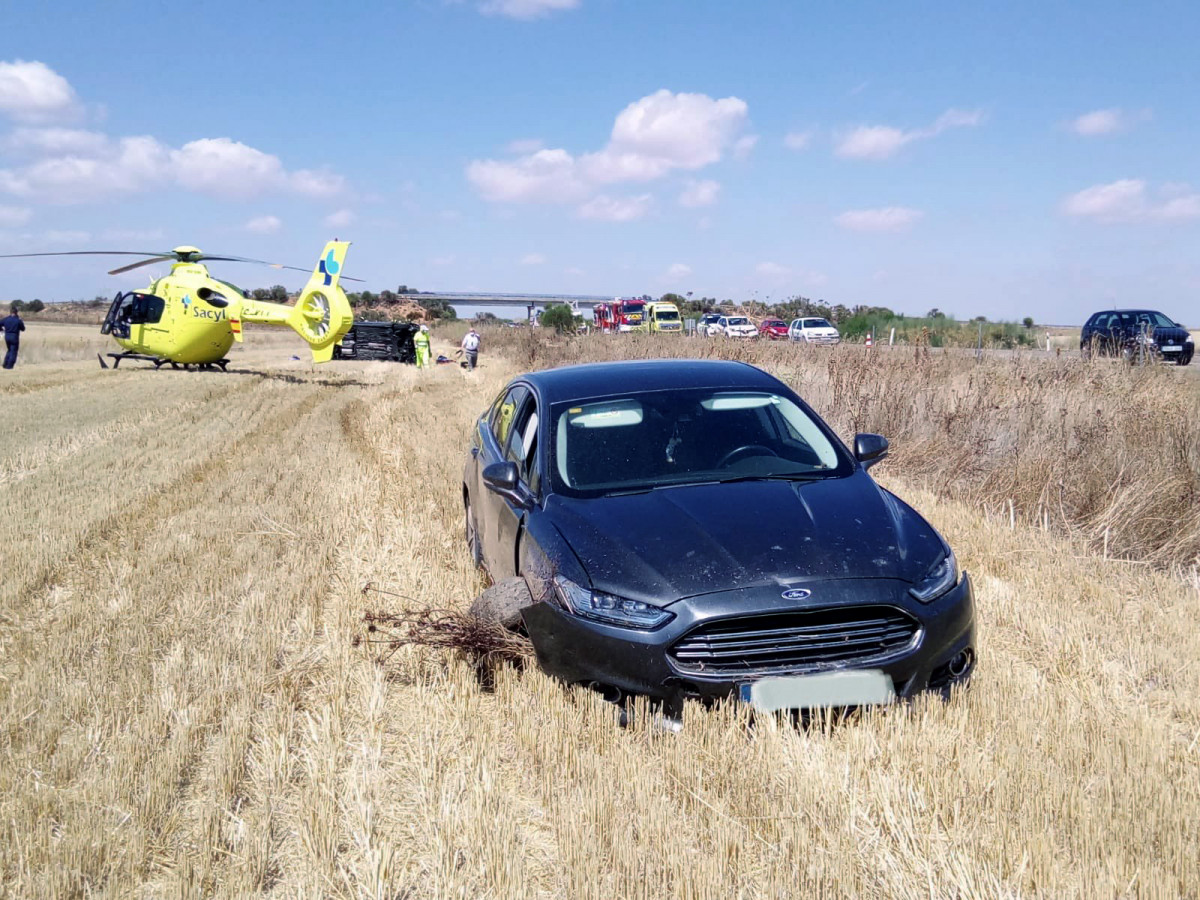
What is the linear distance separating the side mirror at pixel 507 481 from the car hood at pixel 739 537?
33 centimetres

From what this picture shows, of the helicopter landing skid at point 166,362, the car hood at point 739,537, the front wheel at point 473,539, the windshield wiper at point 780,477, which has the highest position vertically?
the windshield wiper at point 780,477

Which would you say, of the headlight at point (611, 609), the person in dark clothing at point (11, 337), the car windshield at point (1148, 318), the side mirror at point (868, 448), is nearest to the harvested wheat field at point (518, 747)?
the headlight at point (611, 609)

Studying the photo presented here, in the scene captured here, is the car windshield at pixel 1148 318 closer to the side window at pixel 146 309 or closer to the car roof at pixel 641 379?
the car roof at pixel 641 379

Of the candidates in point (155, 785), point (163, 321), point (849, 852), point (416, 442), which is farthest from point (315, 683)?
point (163, 321)

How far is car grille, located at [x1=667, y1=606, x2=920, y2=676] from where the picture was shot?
4.05 metres

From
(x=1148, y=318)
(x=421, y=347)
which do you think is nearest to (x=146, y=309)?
(x=421, y=347)

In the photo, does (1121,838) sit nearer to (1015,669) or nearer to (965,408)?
(1015,669)

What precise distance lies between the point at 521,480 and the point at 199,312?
26408 millimetres

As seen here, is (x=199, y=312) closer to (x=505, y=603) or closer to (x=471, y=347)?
(x=471, y=347)

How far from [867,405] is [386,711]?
8547 millimetres

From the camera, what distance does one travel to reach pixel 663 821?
3.38 metres

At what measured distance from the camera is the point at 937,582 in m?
4.37

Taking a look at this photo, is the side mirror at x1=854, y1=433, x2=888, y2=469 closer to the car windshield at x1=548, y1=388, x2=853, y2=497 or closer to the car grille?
the car windshield at x1=548, y1=388, x2=853, y2=497

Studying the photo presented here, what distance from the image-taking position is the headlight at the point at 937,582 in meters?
4.24
